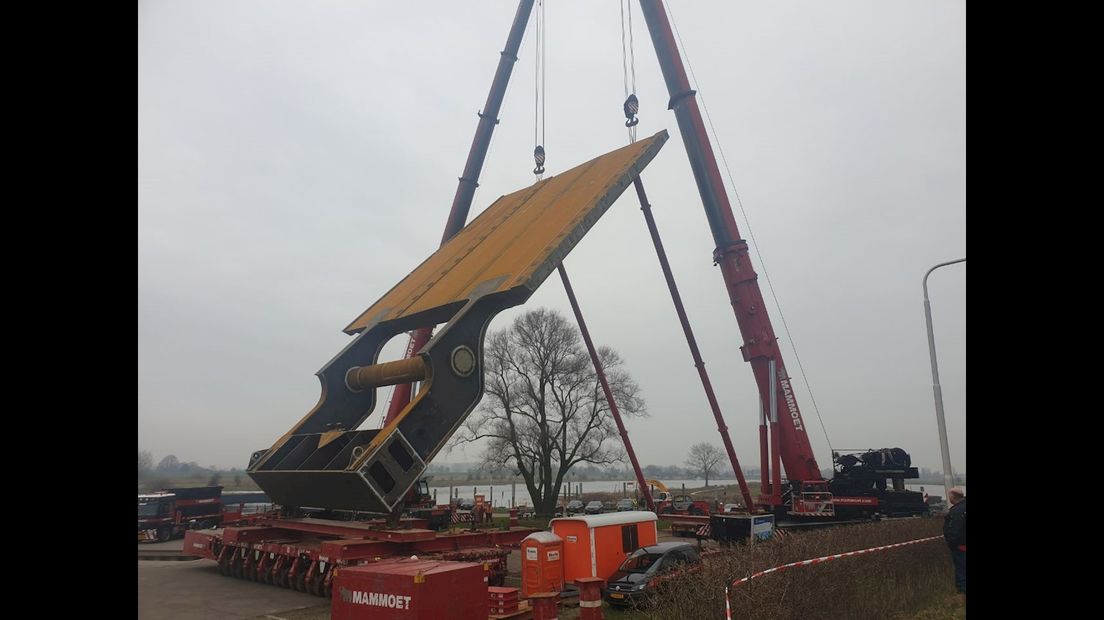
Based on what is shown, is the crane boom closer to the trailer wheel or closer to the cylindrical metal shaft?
the cylindrical metal shaft

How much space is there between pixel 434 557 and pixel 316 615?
6.01 ft

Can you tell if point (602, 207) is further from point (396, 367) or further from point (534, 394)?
point (534, 394)

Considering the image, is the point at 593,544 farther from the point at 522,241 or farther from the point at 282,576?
the point at 282,576

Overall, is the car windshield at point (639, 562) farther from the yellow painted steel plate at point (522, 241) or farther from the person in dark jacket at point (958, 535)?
the yellow painted steel plate at point (522, 241)

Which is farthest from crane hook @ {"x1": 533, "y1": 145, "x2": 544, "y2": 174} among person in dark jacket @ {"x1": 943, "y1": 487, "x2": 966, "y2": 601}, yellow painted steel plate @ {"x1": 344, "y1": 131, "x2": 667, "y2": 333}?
person in dark jacket @ {"x1": 943, "y1": 487, "x2": 966, "y2": 601}

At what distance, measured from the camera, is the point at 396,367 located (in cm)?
971

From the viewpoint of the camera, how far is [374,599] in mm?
6129

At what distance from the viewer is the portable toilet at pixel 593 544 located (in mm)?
10094

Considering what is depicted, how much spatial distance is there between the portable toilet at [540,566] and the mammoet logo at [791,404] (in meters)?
7.07

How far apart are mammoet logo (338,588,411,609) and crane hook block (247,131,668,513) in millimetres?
1872

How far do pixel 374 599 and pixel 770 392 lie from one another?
416 inches

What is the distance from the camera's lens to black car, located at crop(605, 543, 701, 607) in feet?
29.4

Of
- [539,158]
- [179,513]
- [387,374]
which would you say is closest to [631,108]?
Answer: [539,158]
